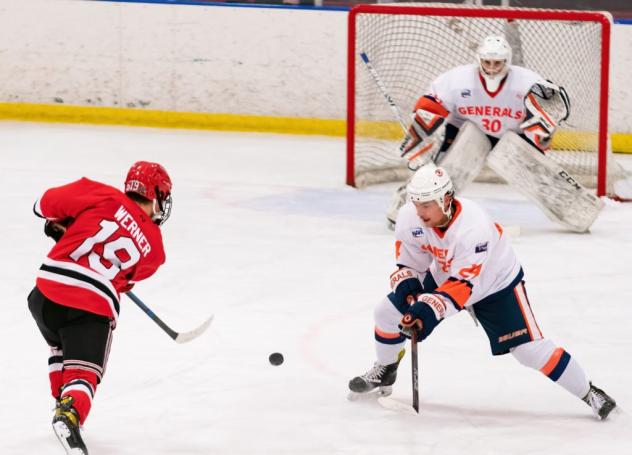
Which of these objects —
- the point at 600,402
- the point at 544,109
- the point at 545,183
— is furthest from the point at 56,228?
the point at 545,183

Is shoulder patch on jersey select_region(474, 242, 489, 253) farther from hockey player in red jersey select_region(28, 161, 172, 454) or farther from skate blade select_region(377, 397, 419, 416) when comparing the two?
hockey player in red jersey select_region(28, 161, 172, 454)

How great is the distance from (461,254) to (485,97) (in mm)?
2793

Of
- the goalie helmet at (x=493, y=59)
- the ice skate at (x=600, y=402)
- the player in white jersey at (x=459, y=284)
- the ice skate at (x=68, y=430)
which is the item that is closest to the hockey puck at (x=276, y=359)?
the player in white jersey at (x=459, y=284)

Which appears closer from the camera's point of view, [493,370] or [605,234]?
[493,370]

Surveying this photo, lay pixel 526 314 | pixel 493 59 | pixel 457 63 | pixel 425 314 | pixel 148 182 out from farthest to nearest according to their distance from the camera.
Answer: pixel 457 63, pixel 493 59, pixel 526 314, pixel 425 314, pixel 148 182

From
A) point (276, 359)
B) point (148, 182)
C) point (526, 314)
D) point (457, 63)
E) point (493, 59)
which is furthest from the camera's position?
point (457, 63)

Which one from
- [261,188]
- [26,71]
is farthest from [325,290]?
[26,71]

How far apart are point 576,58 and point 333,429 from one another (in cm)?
397

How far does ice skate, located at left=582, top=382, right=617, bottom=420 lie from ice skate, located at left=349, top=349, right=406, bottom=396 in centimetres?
54

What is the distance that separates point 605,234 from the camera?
20.6ft

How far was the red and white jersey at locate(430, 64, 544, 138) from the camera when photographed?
20.4 feet

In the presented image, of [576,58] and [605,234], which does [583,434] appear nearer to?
[605,234]

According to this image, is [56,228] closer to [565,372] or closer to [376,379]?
[376,379]

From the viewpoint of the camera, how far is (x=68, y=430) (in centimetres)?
313
